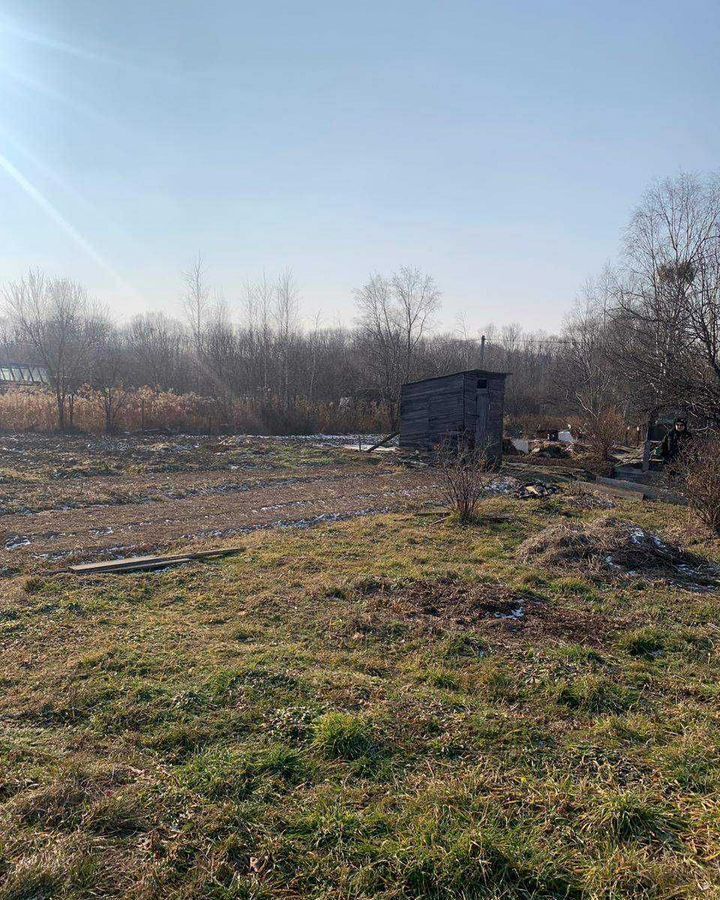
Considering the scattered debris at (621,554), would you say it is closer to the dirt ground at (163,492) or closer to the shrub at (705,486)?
the shrub at (705,486)

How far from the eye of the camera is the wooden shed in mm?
17406

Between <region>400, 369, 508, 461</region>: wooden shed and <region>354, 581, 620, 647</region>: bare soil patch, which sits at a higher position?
<region>400, 369, 508, 461</region>: wooden shed

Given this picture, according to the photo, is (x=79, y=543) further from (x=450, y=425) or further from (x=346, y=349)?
(x=346, y=349)

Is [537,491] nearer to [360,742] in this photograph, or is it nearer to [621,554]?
[621,554]

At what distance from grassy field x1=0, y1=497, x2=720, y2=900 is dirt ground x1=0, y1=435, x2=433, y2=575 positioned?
2.41 m

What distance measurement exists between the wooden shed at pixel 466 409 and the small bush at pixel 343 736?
14046 millimetres

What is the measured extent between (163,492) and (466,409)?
9450 millimetres

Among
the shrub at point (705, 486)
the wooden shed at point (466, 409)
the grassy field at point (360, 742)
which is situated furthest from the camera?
the wooden shed at point (466, 409)

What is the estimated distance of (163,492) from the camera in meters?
12.2

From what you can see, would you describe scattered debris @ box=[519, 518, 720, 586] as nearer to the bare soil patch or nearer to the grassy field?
the grassy field

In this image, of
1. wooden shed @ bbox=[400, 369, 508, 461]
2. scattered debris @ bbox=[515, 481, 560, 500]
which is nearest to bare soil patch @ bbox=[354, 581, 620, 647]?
scattered debris @ bbox=[515, 481, 560, 500]

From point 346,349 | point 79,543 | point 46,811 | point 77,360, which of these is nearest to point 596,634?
point 46,811

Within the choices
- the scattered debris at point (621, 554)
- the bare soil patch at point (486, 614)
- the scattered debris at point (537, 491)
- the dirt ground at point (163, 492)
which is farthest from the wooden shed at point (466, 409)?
the bare soil patch at point (486, 614)

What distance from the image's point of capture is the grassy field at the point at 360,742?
238cm
